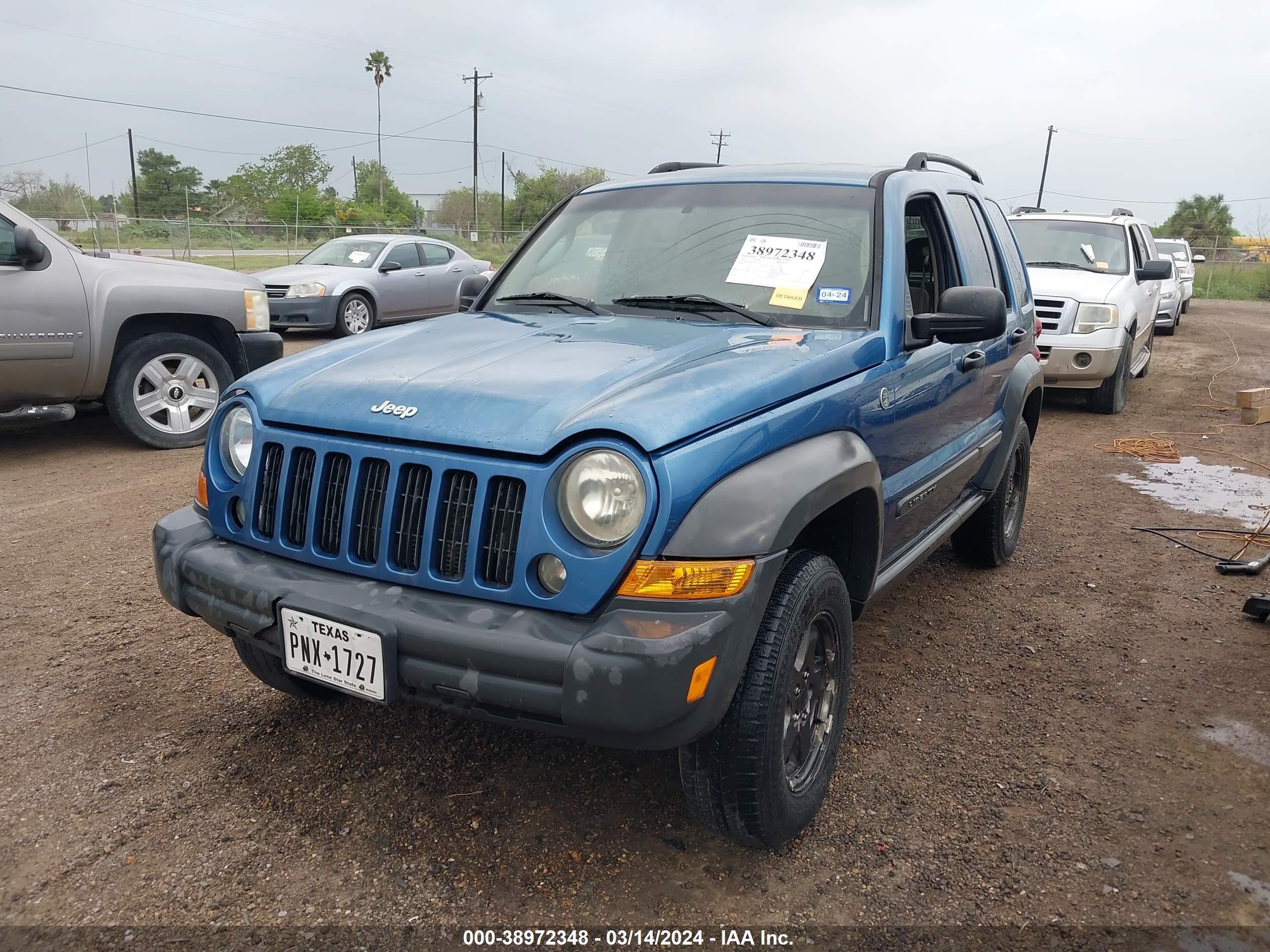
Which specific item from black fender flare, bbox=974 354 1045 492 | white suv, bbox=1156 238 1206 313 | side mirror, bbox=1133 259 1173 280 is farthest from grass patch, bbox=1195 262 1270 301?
black fender flare, bbox=974 354 1045 492

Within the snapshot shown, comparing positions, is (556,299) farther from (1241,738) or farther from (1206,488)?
(1206,488)

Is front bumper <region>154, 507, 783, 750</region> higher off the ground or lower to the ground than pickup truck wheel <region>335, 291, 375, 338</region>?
higher

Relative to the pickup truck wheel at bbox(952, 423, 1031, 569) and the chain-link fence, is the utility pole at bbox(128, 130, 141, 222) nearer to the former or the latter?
the chain-link fence

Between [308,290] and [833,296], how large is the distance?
11103mm

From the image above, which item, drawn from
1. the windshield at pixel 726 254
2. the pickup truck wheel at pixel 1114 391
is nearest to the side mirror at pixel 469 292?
the windshield at pixel 726 254

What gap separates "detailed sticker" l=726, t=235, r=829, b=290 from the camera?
3.18 meters

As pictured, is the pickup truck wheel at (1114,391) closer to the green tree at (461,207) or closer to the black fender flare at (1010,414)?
the black fender flare at (1010,414)

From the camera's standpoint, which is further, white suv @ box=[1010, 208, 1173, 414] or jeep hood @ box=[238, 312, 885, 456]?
white suv @ box=[1010, 208, 1173, 414]

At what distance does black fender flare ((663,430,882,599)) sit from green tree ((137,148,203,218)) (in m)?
54.5

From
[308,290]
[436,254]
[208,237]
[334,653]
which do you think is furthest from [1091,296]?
[208,237]

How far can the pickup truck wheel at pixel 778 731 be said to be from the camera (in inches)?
88.9

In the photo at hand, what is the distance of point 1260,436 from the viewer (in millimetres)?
8375

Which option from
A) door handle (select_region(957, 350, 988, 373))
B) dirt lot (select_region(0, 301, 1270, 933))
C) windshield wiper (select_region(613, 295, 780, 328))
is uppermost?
windshield wiper (select_region(613, 295, 780, 328))

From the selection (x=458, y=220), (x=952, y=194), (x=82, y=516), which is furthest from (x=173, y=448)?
(x=458, y=220)
